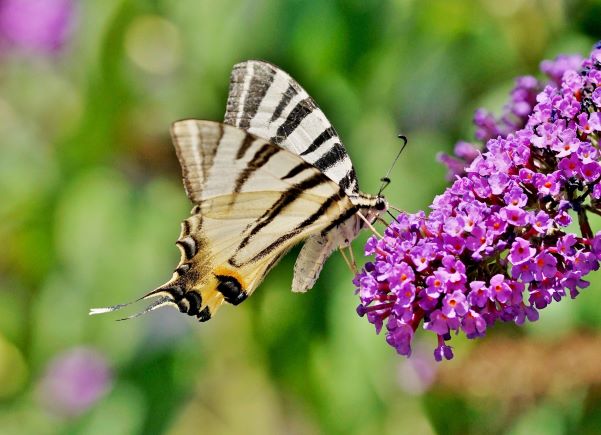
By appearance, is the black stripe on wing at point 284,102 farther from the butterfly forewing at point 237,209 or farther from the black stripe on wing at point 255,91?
the butterfly forewing at point 237,209

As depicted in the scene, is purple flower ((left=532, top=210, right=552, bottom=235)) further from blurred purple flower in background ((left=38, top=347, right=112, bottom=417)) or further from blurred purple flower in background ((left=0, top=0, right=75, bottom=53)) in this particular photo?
blurred purple flower in background ((left=0, top=0, right=75, bottom=53))

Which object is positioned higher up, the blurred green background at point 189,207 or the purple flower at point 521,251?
the purple flower at point 521,251

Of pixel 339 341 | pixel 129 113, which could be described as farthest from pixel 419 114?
pixel 129 113

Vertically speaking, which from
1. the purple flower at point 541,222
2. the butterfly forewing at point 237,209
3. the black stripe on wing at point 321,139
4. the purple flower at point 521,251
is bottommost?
the butterfly forewing at point 237,209

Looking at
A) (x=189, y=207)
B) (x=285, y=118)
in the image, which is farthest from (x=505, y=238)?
(x=189, y=207)

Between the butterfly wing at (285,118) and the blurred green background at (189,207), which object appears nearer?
the butterfly wing at (285,118)

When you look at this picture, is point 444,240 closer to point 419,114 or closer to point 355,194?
point 355,194

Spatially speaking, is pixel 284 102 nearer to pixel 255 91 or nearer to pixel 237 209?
pixel 255 91

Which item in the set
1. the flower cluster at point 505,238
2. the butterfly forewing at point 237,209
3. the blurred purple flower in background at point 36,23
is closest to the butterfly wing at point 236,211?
the butterfly forewing at point 237,209
